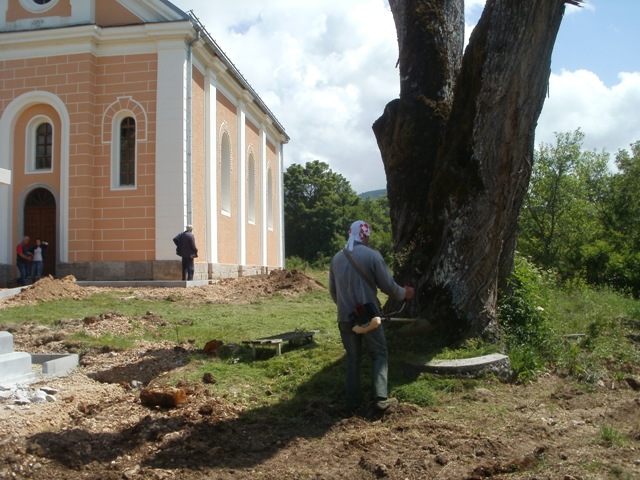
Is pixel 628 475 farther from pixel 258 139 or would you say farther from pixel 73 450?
pixel 258 139

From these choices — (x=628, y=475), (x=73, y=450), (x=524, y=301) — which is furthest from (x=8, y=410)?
(x=524, y=301)

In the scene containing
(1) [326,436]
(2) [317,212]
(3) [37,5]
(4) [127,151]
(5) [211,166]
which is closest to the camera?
(1) [326,436]

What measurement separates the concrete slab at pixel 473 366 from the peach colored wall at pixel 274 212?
79.9 feet

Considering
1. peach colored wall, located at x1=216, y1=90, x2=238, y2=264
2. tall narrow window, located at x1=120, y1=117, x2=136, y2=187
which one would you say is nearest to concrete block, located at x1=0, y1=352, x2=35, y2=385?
tall narrow window, located at x1=120, y1=117, x2=136, y2=187

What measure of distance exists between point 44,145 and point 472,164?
56.6ft

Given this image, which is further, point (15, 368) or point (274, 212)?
point (274, 212)

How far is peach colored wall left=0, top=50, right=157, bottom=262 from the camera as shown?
63.4 feet

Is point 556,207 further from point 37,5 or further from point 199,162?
point 37,5

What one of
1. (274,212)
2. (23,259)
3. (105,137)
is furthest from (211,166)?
(274,212)

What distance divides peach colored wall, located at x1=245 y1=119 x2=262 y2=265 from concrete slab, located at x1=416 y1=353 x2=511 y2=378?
64.8 ft

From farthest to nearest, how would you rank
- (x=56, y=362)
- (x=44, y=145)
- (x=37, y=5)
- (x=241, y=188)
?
(x=241, y=188)
(x=44, y=145)
(x=37, y=5)
(x=56, y=362)

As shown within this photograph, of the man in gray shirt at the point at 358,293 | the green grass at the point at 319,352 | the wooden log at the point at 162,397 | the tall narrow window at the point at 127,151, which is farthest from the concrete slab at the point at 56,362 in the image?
the tall narrow window at the point at 127,151

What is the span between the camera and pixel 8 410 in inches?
219

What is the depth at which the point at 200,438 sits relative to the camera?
17.4ft
